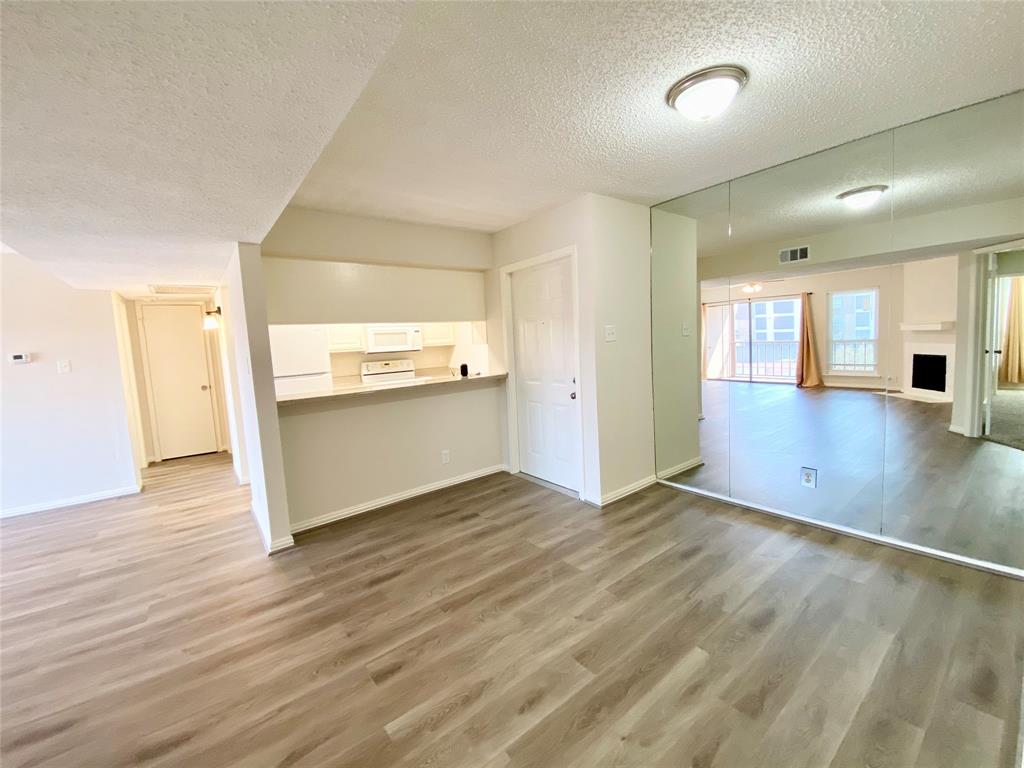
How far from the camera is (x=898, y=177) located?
2.59 meters

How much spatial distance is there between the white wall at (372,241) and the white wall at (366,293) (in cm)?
13

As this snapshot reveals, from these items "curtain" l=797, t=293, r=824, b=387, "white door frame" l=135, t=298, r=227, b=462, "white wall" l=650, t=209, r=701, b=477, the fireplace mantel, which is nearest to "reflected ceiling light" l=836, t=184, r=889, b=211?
"curtain" l=797, t=293, r=824, b=387

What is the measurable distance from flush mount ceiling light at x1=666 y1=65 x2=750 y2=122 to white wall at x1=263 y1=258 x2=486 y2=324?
2682 millimetres

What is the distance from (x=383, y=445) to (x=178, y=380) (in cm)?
438

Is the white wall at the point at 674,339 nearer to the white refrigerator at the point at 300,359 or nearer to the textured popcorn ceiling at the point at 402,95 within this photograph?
the textured popcorn ceiling at the point at 402,95

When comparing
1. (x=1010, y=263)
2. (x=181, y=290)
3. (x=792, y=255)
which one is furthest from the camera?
(x=181, y=290)

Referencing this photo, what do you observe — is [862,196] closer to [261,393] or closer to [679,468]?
[679,468]

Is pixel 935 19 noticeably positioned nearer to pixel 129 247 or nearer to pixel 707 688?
pixel 707 688

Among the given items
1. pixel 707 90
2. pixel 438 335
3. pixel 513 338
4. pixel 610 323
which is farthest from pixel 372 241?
pixel 707 90

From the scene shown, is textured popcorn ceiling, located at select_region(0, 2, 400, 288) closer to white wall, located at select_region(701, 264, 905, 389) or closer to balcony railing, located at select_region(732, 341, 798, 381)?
white wall, located at select_region(701, 264, 905, 389)

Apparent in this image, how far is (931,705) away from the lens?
1563mm

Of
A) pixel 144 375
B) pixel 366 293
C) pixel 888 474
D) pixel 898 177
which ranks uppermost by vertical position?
pixel 898 177

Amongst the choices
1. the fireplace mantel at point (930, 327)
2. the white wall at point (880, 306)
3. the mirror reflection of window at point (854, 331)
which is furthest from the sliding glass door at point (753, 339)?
the fireplace mantel at point (930, 327)

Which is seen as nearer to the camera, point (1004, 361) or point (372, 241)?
point (1004, 361)
